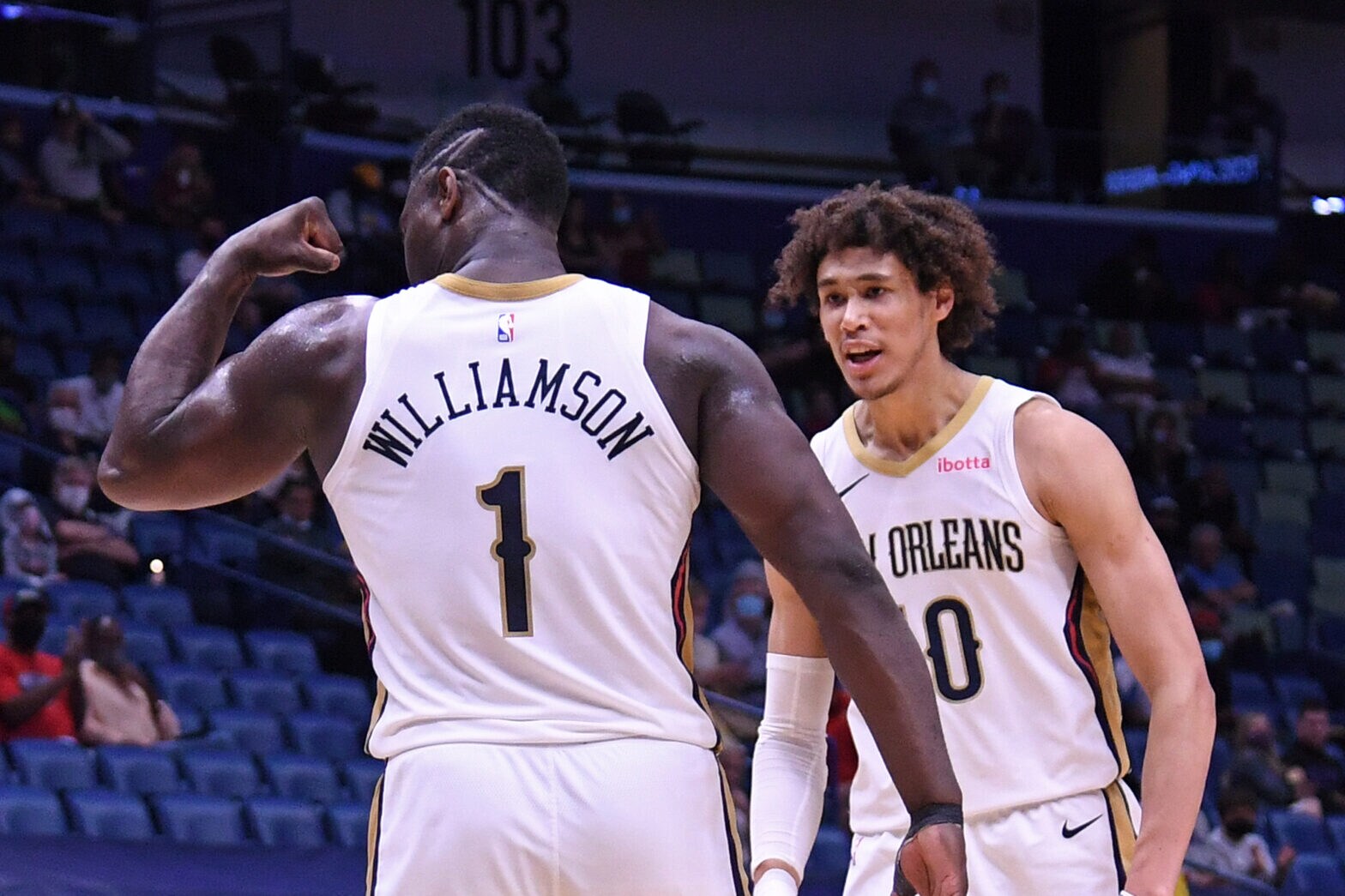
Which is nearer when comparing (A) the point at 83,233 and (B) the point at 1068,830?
(B) the point at 1068,830

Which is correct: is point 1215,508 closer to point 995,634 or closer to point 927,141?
point 927,141

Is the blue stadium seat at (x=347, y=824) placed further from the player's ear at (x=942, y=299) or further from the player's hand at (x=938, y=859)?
the player's hand at (x=938, y=859)

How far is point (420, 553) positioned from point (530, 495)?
0.18m

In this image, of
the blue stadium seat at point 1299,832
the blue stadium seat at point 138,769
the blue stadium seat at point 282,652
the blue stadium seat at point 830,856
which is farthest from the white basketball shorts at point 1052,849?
the blue stadium seat at point 1299,832

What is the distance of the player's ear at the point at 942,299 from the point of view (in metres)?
3.73

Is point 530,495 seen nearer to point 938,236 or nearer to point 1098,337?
point 938,236

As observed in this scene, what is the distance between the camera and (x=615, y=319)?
272 cm

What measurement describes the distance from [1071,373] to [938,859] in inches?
485

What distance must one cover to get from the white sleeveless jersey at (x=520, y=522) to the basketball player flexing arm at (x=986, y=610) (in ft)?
2.50

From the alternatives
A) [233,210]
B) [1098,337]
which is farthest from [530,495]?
[1098,337]

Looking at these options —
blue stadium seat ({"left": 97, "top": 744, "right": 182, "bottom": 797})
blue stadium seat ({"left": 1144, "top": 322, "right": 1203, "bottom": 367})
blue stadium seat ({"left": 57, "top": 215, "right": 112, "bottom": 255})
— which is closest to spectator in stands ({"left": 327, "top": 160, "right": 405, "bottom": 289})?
blue stadium seat ({"left": 57, "top": 215, "right": 112, "bottom": 255})

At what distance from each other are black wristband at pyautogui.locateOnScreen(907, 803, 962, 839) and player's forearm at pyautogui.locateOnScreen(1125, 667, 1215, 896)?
782 millimetres

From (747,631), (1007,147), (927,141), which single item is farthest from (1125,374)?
(747,631)

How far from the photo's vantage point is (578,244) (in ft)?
45.7
